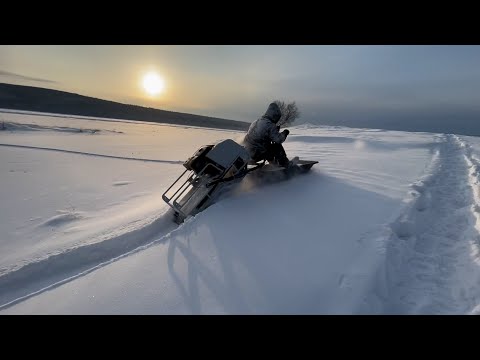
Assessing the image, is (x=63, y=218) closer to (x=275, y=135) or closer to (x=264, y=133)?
(x=264, y=133)

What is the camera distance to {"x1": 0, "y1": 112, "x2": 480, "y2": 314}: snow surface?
3166 mm

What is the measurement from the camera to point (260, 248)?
416 cm

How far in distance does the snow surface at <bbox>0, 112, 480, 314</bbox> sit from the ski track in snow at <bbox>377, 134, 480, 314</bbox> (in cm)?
2

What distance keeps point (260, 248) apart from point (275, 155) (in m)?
3.25

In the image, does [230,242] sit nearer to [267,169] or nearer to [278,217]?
[278,217]

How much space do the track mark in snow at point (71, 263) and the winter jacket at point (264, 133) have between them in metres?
2.67

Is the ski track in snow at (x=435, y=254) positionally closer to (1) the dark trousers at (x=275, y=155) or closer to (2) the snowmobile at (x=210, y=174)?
(1) the dark trousers at (x=275, y=155)

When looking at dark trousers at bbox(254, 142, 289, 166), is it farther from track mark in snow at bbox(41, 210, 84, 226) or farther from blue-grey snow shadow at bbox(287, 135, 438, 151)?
blue-grey snow shadow at bbox(287, 135, 438, 151)

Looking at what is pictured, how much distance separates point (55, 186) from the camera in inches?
339

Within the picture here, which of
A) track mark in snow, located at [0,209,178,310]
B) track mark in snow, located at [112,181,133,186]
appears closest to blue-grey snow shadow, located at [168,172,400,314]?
track mark in snow, located at [0,209,178,310]

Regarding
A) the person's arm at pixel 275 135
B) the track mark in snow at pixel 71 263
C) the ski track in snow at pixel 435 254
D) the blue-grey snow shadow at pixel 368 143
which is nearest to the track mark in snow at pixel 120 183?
the track mark in snow at pixel 71 263

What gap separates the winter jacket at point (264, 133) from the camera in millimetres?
6742

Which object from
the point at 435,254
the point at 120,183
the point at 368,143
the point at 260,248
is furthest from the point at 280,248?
the point at 368,143
